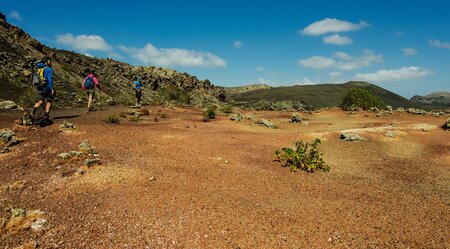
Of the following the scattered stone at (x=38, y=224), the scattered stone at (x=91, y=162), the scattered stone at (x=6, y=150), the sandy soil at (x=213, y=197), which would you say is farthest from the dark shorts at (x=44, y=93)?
the scattered stone at (x=38, y=224)

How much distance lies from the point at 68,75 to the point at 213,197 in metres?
35.7

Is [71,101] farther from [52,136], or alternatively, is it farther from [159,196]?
[159,196]

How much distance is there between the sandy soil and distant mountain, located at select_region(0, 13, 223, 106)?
1653 centimetres

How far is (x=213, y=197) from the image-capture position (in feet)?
23.1

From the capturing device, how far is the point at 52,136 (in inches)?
456

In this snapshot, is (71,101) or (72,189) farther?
(71,101)

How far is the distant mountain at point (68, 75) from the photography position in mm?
25719

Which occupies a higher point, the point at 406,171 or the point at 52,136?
the point at 52,136

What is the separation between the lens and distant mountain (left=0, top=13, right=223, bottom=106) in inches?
1013

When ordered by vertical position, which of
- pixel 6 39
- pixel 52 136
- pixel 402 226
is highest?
pixel 6 39

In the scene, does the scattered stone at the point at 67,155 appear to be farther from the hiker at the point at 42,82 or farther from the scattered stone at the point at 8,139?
the hiker at the point at 42,82

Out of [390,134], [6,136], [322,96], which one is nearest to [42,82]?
[6,136]

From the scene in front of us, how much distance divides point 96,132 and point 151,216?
8.28 m

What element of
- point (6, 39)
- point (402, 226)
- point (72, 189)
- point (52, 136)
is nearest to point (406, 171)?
point (402, 226)
